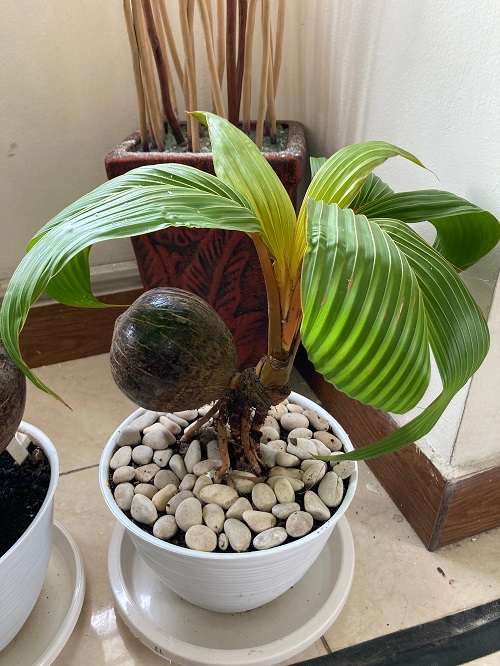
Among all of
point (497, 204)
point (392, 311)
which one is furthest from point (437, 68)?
point (392, 311)

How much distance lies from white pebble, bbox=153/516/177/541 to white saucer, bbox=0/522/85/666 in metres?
0.23

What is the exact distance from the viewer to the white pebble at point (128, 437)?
0.72 meters

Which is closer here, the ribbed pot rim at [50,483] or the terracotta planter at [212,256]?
the ribbed pot rim at [50,483]

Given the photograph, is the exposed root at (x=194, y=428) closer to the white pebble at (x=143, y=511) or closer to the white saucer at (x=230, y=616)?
the white pebble at (x=143, y=511)

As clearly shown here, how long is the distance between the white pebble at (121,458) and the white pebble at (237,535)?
0.52 ft

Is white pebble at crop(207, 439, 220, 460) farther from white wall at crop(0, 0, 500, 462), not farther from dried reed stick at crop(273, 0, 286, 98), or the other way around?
dried reed stick at crop(273, 0, 286, 98)

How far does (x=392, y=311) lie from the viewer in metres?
0.38

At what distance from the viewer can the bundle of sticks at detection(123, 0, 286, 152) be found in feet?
2.64

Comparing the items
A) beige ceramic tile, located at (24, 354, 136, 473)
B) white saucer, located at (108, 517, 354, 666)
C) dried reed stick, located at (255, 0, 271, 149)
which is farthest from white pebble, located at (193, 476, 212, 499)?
dried reed stick, located at (255, 0, 271, 149)

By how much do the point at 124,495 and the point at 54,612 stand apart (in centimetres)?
25

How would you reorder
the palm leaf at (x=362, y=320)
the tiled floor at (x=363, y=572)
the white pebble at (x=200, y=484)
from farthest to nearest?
the tiled floor at (x=363, y=572)
the white pebble at (x=200, y=484)
the palm leaf at (x=362, y=320)

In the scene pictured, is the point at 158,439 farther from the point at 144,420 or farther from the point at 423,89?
the point at 423,89

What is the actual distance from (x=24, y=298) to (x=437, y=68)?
22.1 inches

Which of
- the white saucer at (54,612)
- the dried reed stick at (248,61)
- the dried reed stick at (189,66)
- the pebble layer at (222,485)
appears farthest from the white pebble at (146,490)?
the dried reed stick at (248,61)
